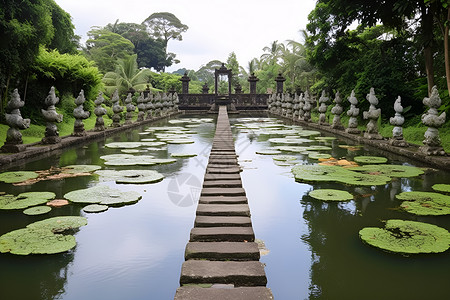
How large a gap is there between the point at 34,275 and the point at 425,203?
3.28 m

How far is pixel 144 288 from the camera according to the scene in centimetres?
194

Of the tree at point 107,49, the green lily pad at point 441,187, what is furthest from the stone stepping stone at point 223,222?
the tree at point 107,49

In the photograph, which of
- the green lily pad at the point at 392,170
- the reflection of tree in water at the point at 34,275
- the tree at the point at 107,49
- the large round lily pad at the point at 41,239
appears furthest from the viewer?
the tree at the point at 107,49

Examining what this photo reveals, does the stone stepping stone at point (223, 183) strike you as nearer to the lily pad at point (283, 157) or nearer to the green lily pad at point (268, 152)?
the lily pad at point (283, 157)

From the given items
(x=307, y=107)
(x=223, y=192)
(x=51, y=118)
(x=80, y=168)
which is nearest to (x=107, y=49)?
(x=307, y=107)

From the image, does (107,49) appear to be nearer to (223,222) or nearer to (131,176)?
(131,176)

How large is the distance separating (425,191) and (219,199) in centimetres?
235

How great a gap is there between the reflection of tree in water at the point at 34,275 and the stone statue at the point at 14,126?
3930 mm

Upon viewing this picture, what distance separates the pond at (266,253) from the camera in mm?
1929

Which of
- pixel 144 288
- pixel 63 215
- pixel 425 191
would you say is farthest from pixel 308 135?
pixel 144 288

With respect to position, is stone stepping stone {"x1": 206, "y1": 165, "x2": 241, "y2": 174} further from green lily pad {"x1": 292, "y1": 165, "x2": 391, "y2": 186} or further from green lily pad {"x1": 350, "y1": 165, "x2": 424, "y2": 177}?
green lily pad {"x1": 350, "y1": 165, "x2": 424, "y2": 177}

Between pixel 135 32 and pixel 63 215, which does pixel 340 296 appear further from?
pixel 135 32

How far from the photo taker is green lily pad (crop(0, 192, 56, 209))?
3.21 m

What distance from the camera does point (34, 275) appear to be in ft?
6.68
